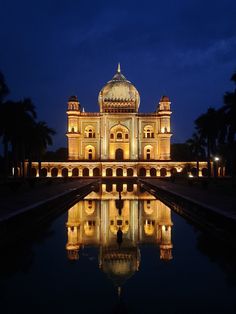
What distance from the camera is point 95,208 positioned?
16.5 metres

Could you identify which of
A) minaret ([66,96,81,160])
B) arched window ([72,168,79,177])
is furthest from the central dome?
arched window ([72,168,79,177])

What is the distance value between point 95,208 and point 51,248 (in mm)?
7593

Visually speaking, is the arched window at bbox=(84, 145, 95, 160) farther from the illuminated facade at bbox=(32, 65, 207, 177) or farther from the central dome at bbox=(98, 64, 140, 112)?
the central dome at bbox=(98, 64, 140, 112)

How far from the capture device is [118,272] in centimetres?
688

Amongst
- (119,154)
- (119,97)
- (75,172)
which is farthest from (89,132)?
(75,172)

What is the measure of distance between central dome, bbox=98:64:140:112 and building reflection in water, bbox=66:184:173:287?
40.6 metres

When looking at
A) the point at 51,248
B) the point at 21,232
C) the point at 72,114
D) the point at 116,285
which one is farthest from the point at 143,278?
the point at 72,114

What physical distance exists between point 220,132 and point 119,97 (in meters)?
32.6

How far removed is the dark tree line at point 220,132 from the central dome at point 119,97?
1233 cm

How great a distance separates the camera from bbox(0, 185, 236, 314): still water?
5488mm

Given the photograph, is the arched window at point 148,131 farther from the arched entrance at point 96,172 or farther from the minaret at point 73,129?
the minaret at point 73,129

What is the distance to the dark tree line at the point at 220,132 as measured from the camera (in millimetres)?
25906

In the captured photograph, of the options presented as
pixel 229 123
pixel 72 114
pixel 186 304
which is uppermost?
pixel 72 114

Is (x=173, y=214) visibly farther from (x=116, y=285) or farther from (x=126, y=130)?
(x=126, y=130)
